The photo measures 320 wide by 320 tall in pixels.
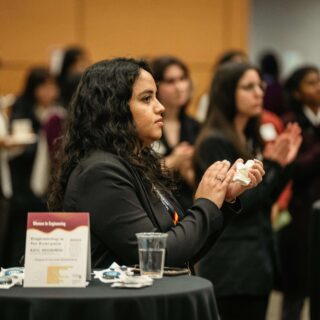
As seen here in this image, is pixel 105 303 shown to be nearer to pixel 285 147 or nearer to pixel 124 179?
pixel 124 179

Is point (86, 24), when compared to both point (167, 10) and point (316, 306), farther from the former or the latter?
point (316, 306)

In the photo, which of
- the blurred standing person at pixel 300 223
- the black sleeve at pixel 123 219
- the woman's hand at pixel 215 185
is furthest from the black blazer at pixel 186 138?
the black sleeve at pixel 123 219

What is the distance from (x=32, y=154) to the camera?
6.75 metres

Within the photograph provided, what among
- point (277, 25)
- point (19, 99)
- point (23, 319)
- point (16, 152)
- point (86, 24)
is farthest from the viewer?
point (277, 25)

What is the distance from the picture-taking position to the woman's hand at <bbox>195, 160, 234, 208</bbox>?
118 inches

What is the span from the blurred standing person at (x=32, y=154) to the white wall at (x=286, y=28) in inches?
230

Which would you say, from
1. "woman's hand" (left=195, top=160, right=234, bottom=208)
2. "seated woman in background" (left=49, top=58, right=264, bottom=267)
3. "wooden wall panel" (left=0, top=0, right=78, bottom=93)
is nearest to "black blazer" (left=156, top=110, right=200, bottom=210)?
"seated woman in background" (left=49, top=58, right=264, bottom=267)

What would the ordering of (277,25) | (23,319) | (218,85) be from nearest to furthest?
(23,319), (218,85), (277,25)

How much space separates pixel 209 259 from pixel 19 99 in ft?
11.7

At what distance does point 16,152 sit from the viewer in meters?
6.95

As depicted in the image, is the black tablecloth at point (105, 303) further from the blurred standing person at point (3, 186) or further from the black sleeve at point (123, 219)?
the blurred standing person at point (3, 186)

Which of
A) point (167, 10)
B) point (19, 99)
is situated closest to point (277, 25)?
point (167, 10)

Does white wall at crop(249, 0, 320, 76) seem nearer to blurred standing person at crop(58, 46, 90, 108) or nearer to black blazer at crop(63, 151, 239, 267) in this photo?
blurred standing person at crop(58, 46, 90, 108)

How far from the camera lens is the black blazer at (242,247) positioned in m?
4.36
